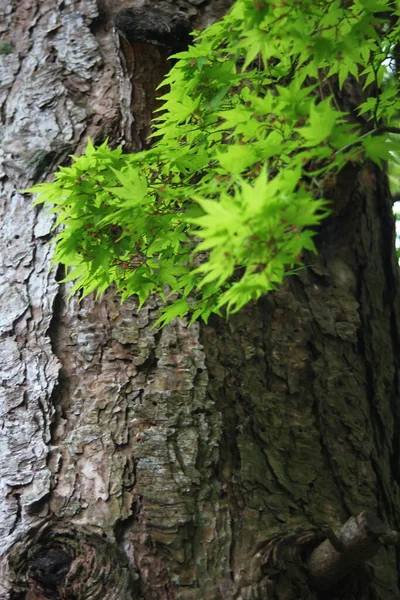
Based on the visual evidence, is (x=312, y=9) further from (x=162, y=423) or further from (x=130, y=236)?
(x=162, y=423)

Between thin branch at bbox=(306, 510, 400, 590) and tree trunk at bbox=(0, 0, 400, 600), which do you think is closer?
thin branch at bbox=(306, 510, 400, 590)

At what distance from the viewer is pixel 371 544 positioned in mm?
1626

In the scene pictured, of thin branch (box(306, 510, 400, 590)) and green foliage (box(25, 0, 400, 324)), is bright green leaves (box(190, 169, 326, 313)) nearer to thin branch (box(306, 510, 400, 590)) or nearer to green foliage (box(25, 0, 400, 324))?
green foliage (box(25, 0, 400, 324))

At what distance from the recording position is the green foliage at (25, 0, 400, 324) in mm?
1205

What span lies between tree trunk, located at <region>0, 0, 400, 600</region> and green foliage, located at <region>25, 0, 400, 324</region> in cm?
22

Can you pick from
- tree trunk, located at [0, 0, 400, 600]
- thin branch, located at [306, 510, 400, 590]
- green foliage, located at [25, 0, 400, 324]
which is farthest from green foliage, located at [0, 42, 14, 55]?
thin branch, located at [306, 510, 400, 590]

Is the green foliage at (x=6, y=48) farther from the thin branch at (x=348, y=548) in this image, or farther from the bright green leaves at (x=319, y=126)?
the thin branch at (x=348, y=548)

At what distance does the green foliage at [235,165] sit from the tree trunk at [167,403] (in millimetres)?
220

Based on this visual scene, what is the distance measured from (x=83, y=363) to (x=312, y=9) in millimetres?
1111

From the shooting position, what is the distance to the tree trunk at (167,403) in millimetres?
1761

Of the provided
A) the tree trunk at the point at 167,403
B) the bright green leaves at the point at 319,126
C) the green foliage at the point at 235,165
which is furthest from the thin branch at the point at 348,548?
the bright green leaves at the point at 319,126

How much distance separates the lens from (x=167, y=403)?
76.1 inches

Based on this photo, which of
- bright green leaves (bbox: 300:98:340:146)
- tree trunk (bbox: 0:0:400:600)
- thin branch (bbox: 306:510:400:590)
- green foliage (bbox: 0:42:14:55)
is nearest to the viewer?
bright green leaves (bbox: 300:98:340:146)

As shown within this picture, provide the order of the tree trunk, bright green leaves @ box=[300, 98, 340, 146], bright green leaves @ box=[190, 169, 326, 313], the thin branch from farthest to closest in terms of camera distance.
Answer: the tree trunk
the thin branch
bright green leaves @ box=[300, 98, 340, 146]
bright green leaves @ box=[190, 169, 326, 313]
